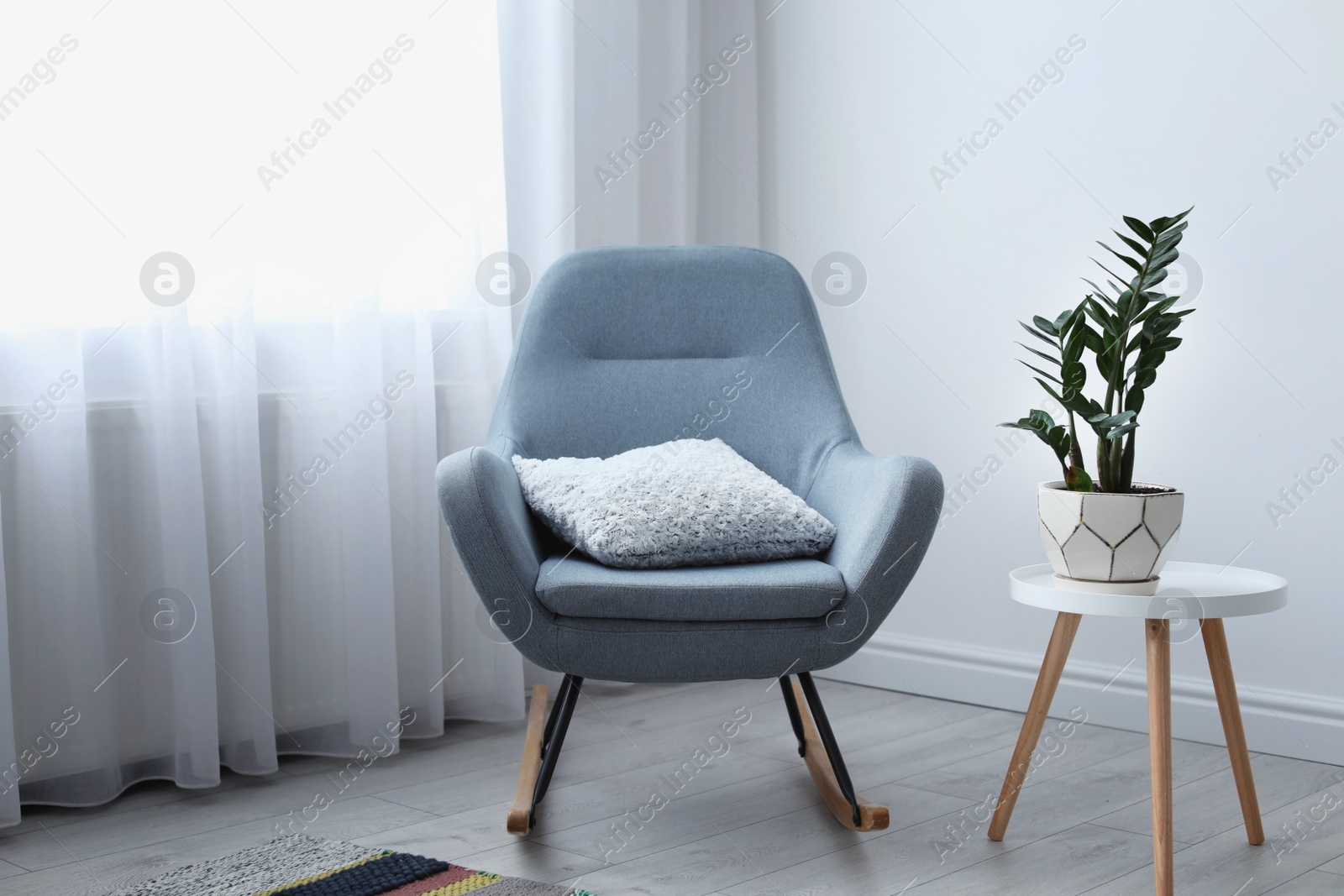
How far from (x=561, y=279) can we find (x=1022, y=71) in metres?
1.06

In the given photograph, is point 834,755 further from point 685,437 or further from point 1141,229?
point 1141,229

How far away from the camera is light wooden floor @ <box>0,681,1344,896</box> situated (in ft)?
5.19

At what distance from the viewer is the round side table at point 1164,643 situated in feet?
4.78

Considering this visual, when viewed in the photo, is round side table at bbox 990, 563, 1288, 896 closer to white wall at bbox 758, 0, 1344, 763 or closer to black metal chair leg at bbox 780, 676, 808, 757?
black metal chair leg at bbox 780, 676, 808, 757

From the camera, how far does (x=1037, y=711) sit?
5.44ft

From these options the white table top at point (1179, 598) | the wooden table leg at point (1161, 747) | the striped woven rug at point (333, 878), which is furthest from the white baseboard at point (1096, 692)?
the striped woven rug at point (333, 878)

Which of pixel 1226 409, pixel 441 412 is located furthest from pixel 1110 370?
pixel 441 412

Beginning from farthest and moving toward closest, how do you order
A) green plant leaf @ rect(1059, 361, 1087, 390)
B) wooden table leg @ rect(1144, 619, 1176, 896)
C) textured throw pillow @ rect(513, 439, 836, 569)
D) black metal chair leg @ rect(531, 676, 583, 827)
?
black metal chair leg @ rect(531, 676, 583, 827) → textured throw pillow @ rect(513, 439, 836, 569) → green plant leaf @ rect(1059, 361, 1087, 390) → wooden table leg @ rect(1144, 619, 1176, 896)

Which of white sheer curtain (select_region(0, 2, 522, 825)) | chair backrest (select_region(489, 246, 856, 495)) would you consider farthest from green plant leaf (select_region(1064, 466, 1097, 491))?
white sheer curtain (select_region(0, 2, 522, 825))

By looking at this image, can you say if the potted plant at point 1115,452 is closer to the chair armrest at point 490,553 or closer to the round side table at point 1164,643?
the round side table at point 1164,643

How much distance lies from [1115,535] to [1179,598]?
11 cm

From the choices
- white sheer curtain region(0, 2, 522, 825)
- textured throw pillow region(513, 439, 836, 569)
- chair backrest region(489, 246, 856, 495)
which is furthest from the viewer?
chair backrest region(489, 246, 856, 495)

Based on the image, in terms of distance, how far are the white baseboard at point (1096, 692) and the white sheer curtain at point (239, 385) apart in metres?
0.86

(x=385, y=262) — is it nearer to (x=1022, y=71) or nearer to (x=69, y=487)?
(x=69, y=487)
